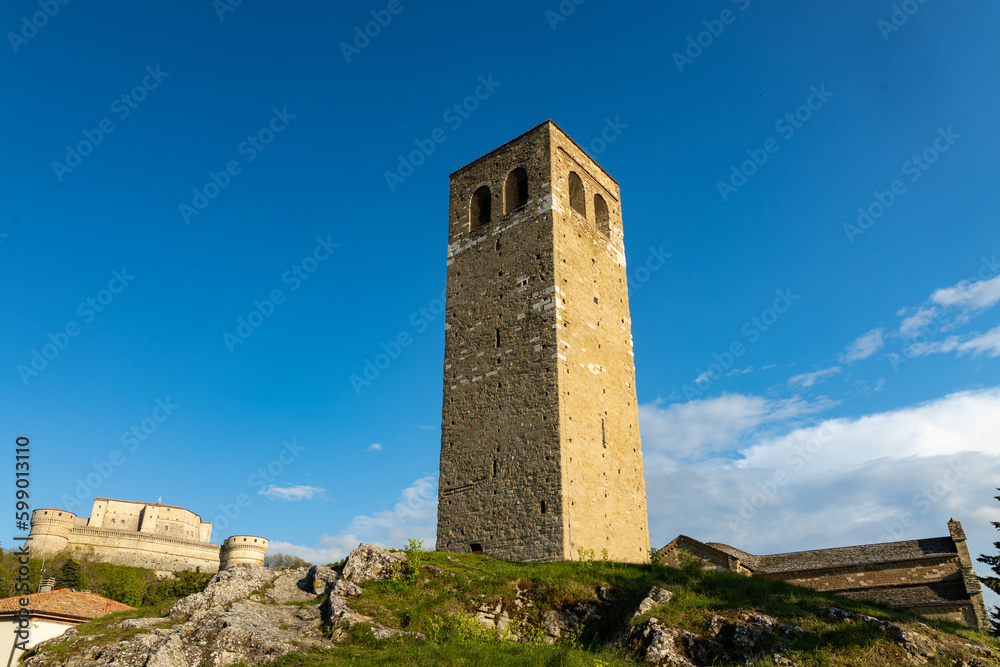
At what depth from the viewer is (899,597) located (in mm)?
31734

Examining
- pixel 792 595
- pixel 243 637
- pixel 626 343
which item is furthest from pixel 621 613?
pixel 626 343

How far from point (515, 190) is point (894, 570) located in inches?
1106

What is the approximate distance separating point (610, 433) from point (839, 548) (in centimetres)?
2261

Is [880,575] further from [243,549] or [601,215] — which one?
[243,549]

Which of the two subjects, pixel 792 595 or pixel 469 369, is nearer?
pixel 792 595

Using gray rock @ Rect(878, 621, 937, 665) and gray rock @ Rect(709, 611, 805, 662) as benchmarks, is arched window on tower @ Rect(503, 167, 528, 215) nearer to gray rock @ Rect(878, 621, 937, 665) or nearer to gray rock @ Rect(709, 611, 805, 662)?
gray rock @ Rect(709, 611, 805, 662)

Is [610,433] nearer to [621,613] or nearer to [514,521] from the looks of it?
[514,521]

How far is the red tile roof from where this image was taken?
2342 cm

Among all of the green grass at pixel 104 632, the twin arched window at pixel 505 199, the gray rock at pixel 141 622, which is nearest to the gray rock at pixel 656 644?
the green grass at pixel 104 632

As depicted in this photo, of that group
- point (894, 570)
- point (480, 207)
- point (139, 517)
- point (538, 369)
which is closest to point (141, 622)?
point (538, 369)

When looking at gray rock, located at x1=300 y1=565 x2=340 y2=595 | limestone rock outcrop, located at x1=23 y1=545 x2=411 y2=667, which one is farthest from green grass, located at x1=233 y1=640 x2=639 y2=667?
gray rock, located at x1=300 y1=565 x2=340 y2=595

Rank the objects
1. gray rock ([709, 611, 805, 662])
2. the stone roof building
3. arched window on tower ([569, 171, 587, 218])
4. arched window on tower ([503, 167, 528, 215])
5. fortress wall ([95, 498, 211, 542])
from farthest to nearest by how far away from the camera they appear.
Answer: fortress wall ([95, 498, 211, 542]), the stone roof building, arched window on tower ([569, 171, 587, 218]), arched window on tower ([503, 167, 528, 215]), gray rock ([709, 611, 805, 662])

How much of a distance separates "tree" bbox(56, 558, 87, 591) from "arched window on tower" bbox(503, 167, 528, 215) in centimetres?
5092

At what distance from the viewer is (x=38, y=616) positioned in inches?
893
